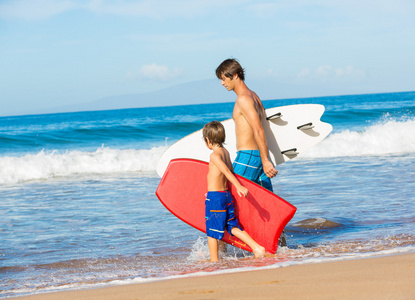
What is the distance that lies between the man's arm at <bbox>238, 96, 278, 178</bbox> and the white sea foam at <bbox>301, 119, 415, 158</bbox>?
895 centimetres

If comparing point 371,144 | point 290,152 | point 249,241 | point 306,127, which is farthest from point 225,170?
point 371,144

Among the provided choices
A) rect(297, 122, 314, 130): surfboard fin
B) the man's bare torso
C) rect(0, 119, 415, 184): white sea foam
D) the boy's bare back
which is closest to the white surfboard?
rect(297, 122, 314, 130): surfboard fin

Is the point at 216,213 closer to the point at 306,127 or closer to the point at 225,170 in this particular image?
the point at 225,170

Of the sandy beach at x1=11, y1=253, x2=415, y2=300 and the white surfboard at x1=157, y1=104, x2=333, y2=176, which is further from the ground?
the white surfboard at x1=157, y1=104, x2=333, y2=176

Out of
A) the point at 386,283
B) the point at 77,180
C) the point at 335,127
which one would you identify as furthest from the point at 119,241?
the point at 335,127

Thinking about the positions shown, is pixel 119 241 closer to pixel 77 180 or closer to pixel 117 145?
pixel 77 180

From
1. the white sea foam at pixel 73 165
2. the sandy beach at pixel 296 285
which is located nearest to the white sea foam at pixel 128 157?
the white sea foam at pixel 73 165

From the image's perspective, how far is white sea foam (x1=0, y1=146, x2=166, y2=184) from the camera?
11.2 metres

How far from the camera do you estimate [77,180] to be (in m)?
9.95

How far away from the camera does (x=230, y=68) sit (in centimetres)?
379

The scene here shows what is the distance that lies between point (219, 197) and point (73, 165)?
920 cm

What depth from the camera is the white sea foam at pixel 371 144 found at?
42.1ft

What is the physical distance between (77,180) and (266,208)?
22.8ft

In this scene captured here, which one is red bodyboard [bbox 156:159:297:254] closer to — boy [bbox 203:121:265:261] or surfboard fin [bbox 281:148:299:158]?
boy [bbox 203:121:265:261]
